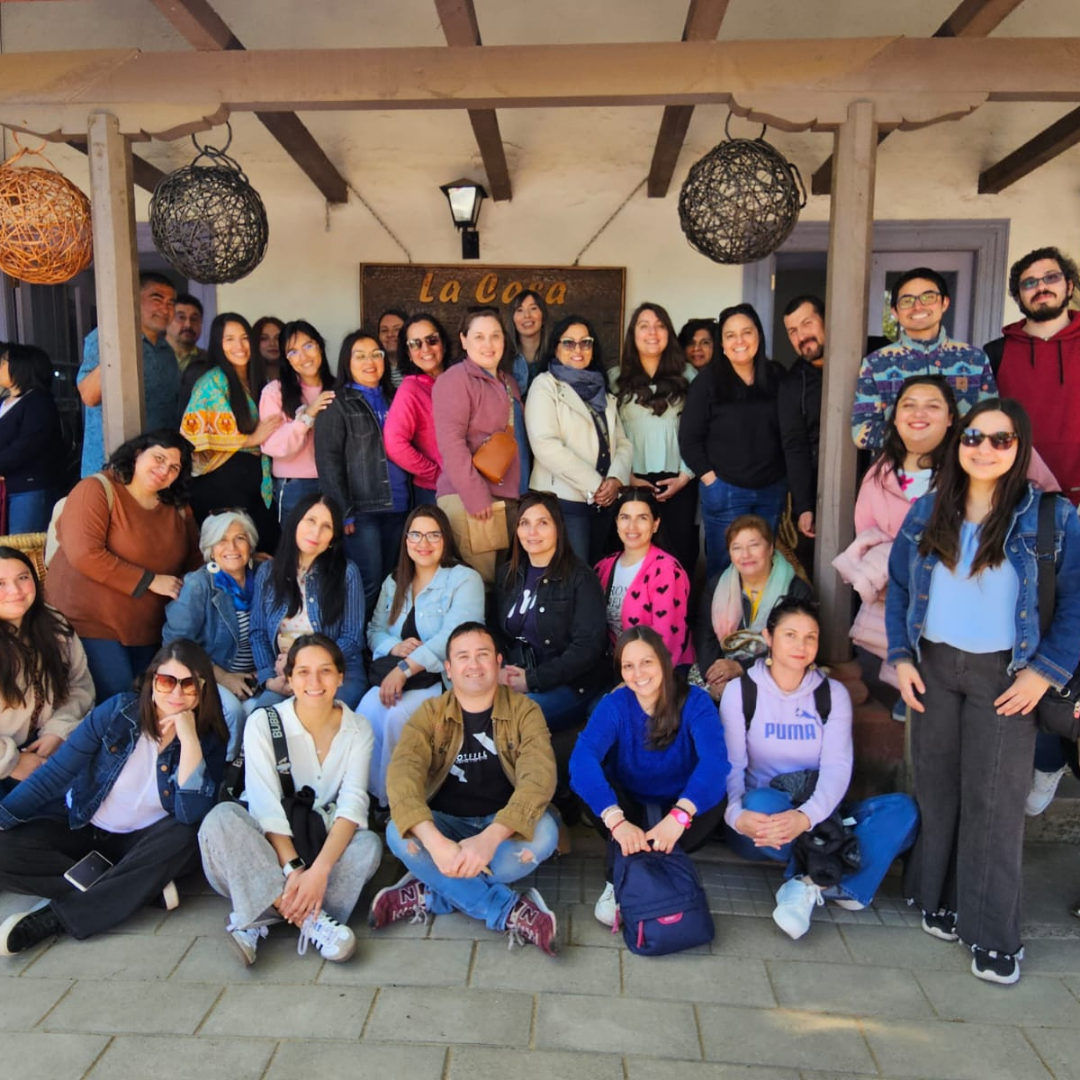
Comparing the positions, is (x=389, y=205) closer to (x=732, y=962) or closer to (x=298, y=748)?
(x=298, y=748)

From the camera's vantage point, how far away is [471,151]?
5746 millimetres

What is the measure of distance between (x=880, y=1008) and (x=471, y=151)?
498 centimetres

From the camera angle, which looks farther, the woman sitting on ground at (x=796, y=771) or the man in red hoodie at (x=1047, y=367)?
the man in red hoodie at (x=1047, y=367)

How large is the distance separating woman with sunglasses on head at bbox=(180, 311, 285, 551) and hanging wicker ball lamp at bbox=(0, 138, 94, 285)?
0.65 metres

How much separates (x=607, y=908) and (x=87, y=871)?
1569 mm

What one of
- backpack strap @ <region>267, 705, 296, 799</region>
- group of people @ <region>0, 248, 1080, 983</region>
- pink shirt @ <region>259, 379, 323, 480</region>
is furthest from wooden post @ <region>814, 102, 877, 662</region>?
pink shirt @ <region>259, 379, 323, 480</region>

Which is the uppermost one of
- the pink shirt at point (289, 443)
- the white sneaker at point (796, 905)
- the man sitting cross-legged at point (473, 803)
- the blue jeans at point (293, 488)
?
the pink shirt at point (289, 443)

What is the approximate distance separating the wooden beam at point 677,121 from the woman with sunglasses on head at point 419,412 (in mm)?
1529

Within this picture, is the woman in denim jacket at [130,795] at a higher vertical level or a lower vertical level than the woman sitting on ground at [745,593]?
lower

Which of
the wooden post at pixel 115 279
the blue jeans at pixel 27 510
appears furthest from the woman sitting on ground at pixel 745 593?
the blue jeans at pixel 27 510

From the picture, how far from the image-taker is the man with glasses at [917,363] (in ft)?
11.2

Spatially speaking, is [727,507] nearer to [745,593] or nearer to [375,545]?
[745,593]

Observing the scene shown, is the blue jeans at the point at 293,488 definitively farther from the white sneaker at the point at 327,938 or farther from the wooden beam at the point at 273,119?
the white sneaker at the point at 327,938

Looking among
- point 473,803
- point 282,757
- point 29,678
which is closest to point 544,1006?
point 473,803
